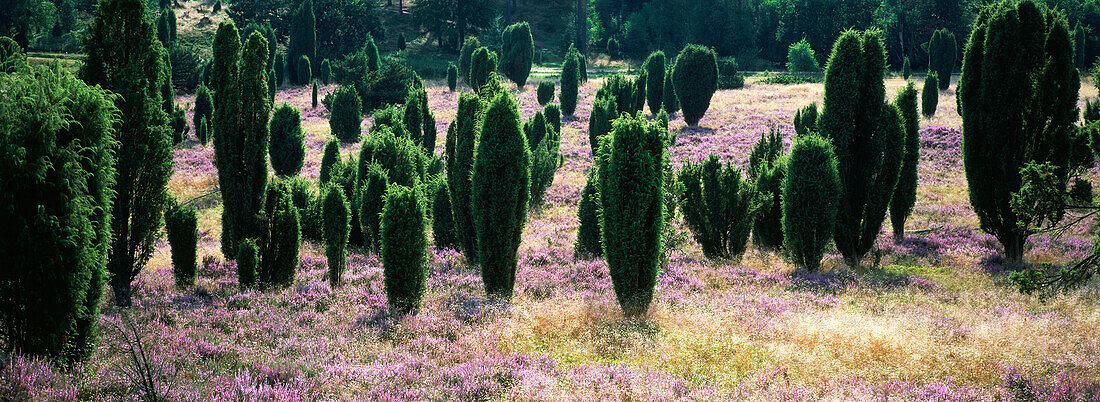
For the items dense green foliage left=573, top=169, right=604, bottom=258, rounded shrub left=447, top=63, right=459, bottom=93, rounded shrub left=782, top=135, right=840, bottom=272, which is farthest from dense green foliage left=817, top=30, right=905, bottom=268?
rounded shrub left=447, top=63, right=459, bottom=93

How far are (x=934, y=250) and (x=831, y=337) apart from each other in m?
9.34

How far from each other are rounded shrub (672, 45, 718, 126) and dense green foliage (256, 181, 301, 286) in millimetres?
26943

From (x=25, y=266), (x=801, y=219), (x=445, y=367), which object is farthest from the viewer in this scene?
(x=801, y=219)

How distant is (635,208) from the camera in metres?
11.1

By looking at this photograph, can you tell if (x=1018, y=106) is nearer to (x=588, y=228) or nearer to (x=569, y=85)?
(x=588, y=228)

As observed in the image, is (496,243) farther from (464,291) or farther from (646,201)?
(646,201)

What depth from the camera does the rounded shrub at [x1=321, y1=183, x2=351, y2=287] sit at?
13.3 meters

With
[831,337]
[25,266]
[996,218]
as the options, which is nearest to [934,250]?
[996,218]

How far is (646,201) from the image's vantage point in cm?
1109

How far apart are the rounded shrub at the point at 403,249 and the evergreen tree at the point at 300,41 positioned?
43.9 m

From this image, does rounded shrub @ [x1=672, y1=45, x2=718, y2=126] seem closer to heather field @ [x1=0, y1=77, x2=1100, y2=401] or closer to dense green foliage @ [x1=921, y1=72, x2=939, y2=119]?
dense green foliage @ [x1=921, y1=72, x2=939, y2=119]

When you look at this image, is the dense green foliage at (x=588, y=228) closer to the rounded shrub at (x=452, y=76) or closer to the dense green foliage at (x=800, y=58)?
the rounded shrub at (x=452, y=76)

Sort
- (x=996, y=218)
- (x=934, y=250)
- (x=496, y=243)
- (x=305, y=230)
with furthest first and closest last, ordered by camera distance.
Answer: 1. (x=305, y=230)
2. (x=934, y=250)
3. (x=996, y=218)
4. (x=496, y=243)

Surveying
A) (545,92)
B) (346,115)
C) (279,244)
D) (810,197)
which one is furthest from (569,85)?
(279,244)
